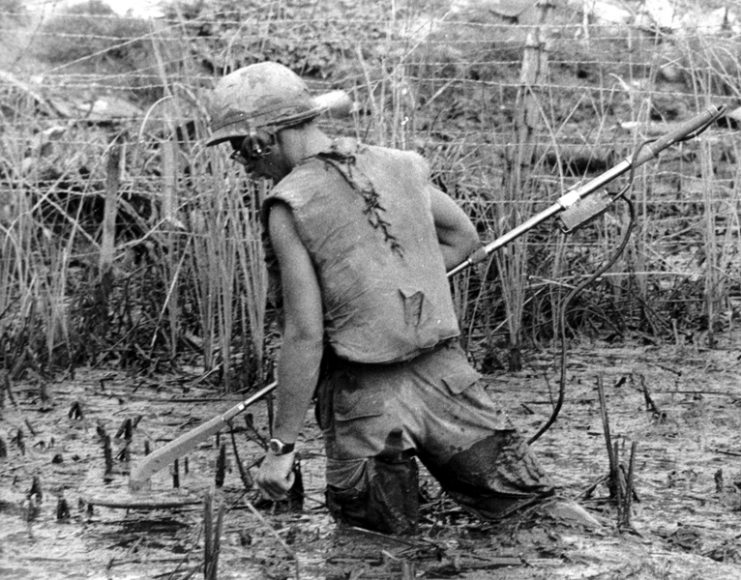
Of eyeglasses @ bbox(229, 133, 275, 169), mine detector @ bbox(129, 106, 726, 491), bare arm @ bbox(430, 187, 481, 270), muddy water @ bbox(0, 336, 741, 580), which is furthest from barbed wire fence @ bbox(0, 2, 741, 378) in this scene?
eyeglasses @ bbox(229, 133, 275, 169)

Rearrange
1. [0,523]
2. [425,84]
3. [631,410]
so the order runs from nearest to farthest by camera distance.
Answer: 1. [0,523]
2. [631,410]
3. [425,84]

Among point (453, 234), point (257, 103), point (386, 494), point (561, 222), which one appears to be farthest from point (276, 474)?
point (561, 222)

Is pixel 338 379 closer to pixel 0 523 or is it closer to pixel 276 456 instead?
pixel 276 456

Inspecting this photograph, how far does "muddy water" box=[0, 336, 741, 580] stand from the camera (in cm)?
353

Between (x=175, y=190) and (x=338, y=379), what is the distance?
7.45ft

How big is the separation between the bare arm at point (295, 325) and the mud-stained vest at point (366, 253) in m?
0.04

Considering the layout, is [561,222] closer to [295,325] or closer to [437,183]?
[295,325]

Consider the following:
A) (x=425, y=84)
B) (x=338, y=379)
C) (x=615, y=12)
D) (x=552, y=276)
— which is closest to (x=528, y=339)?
(x=552, y=276)

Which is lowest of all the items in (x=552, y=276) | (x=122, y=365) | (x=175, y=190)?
(x=122, y=365)

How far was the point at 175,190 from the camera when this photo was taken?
225 inches

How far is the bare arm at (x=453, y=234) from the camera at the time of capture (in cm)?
380

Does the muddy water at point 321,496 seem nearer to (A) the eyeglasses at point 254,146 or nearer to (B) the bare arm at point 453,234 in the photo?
(B) the bare arm at point 453,234

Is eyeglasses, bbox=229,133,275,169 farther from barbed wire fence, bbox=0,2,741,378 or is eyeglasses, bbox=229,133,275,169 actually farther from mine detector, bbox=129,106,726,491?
barbed wire fence, bbox=0,2,741,378

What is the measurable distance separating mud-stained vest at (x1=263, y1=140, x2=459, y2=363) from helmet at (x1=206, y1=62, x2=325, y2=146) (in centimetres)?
14
